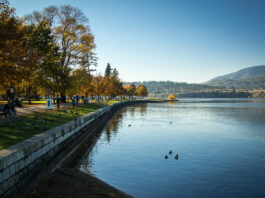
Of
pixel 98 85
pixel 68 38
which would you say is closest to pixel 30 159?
pixel 68 38

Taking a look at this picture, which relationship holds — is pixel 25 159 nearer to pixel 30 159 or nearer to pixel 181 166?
pixel 30 159

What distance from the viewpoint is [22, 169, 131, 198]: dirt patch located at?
384 inches

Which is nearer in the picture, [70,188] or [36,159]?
[70,188]

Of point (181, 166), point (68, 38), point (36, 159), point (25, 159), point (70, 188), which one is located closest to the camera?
point (70, 188)

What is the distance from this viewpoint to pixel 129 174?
48.0 ft

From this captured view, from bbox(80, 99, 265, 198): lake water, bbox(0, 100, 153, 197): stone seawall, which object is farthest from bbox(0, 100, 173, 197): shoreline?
bbox(80, 99, 265, 198): lake water

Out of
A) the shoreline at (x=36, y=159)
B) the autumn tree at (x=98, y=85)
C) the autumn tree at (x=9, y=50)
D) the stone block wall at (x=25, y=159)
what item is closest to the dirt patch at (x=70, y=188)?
the shoreline at (x=36, y=159)

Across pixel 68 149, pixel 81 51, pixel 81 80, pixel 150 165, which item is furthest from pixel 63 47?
pixel 150 165

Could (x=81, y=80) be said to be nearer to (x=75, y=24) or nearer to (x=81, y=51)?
(x=81, y=51)

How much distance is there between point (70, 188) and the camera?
10.5 m

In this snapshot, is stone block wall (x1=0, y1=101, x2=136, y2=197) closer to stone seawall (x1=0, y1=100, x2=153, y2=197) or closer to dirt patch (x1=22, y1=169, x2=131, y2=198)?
stone seawall (x1=0, y1=100, x2=153, y2=197)

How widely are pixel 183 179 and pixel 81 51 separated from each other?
3603 cm

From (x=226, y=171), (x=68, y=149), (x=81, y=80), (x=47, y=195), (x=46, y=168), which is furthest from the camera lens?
(x=81, y=80)

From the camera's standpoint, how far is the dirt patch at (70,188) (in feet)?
32.0
